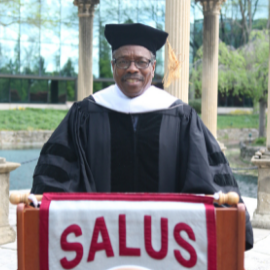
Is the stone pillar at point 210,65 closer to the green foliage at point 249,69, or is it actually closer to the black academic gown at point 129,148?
the black academic gown at point 129,148

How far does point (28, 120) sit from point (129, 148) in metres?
21.2

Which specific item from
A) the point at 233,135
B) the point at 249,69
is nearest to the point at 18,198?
the point at 249,69

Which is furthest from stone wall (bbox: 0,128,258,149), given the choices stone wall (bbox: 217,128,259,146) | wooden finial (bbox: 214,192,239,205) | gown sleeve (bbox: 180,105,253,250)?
wooden finial (bbox: 214,192,239,205)

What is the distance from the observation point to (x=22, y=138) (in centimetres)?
2181

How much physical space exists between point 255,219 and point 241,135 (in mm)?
20397

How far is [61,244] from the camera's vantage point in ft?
5.79

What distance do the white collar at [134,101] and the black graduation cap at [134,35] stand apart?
0.24m

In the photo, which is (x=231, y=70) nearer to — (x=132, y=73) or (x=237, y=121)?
(x=237, y=121)

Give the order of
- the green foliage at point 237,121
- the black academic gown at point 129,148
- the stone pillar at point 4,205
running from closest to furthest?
the black academic gown at point 129,148
the stone pillar at point 4,205
the green foliage at point 237,121

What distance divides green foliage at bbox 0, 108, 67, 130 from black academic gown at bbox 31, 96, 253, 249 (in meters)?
20.1

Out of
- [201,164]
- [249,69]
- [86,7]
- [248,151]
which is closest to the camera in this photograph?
[201,164]

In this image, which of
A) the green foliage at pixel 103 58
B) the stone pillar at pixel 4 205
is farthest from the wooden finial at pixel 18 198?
the green foliage at pixel 103 58

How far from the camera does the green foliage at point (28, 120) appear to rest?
2178 cm

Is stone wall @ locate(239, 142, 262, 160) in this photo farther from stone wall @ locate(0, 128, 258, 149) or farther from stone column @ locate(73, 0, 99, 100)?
stone column @ locate(73, 0, 99, 100)
